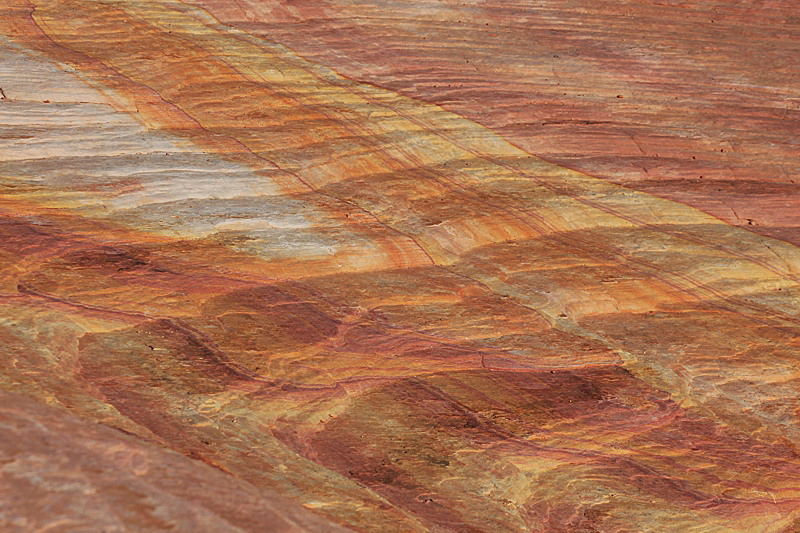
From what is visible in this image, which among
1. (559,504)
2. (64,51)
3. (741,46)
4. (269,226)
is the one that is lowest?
(559,504)

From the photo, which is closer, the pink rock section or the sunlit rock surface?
the sunlit rock surface

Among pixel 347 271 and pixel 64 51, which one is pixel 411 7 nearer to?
pixel 64 51

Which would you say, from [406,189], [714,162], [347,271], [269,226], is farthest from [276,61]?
[714,162]

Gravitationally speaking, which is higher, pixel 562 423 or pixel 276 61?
pixel 276 61

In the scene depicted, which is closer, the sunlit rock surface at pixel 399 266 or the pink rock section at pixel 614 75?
the sunlit rock surface at pixel 399 266

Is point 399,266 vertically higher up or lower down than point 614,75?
lower down

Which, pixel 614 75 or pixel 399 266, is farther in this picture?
pixel 614 75

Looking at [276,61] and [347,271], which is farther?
[276,61]

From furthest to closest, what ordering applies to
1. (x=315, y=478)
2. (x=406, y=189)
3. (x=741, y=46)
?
(x=741, y=46) < (x=406, y=189) < (x=315, y=478)
